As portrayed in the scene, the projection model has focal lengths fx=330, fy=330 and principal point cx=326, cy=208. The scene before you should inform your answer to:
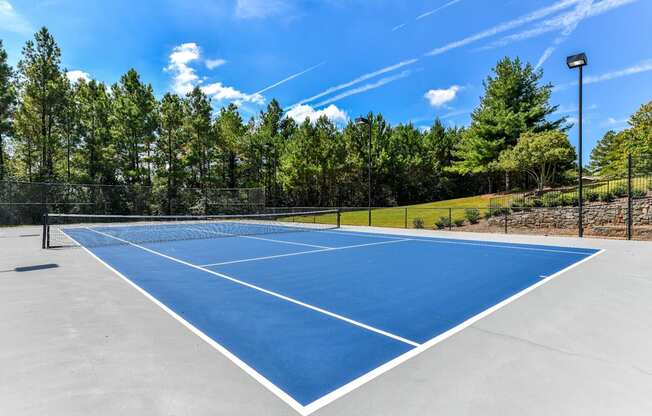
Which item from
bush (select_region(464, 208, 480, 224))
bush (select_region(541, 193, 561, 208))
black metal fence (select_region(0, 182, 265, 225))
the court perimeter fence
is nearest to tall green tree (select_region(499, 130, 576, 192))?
the court perimeter fence

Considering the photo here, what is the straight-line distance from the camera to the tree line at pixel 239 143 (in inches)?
1077

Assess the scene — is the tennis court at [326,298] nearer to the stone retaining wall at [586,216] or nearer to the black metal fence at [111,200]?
the stone retaining wall at [586,216]

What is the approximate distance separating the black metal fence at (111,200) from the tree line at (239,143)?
77.9 inches

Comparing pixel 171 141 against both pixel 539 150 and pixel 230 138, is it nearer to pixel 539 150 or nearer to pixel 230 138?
pixel 230 138

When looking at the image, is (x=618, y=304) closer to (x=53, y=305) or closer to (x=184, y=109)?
(x=53, y=305)

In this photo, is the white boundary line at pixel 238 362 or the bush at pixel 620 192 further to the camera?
the bush at pixel 620 192

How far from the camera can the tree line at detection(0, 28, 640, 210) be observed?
27359 mm

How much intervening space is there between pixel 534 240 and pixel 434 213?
13.3m

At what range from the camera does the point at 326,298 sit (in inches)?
211

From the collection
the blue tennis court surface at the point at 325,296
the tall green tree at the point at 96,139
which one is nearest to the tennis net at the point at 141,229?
the blue tennis court surface at the point at 325,296

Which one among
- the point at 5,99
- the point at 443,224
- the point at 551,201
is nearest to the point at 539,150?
the point at 551,201

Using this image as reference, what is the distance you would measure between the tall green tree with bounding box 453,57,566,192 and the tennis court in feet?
89.7

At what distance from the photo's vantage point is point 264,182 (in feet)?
141

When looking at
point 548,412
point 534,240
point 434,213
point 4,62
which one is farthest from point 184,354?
point 4,62
